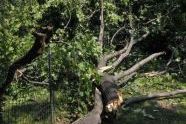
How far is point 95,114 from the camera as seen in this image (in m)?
7.84

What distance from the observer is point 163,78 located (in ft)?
34.8

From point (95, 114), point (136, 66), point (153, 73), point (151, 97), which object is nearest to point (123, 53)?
point (136, 66)

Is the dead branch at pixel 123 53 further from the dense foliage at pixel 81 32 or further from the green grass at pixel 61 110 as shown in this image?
the green grass at pixel 61 110

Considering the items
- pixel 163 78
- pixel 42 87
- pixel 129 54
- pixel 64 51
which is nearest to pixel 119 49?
pixel 129 54

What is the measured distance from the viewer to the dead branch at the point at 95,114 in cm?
758

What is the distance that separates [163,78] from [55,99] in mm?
2989

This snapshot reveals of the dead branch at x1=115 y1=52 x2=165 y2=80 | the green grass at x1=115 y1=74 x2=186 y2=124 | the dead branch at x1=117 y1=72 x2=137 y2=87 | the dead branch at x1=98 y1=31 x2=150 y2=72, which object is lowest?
the green grass at x1=115 y1=74 x2=186 y2=124

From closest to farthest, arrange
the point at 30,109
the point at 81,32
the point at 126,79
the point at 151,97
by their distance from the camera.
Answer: the point at 30,109, the point at 151,97, the point at 126,79, the point at 81,32

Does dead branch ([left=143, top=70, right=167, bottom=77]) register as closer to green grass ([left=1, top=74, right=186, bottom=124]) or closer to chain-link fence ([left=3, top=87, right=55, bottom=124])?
green grass ([left=1, top=74, right=186, bottom=124])

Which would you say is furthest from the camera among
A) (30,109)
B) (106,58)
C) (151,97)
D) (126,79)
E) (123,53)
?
(123,53)

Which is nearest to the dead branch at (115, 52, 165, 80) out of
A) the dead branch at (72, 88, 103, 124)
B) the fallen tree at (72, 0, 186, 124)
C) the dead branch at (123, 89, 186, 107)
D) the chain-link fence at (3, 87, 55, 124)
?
the fallen tree at (72, 0, 186, 124)

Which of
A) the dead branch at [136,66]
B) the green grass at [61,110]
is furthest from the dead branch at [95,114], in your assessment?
the dead branch at [136,66]

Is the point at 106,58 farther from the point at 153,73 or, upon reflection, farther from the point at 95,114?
the point at 95,114

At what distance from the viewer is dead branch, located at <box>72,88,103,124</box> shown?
758 centimetres
